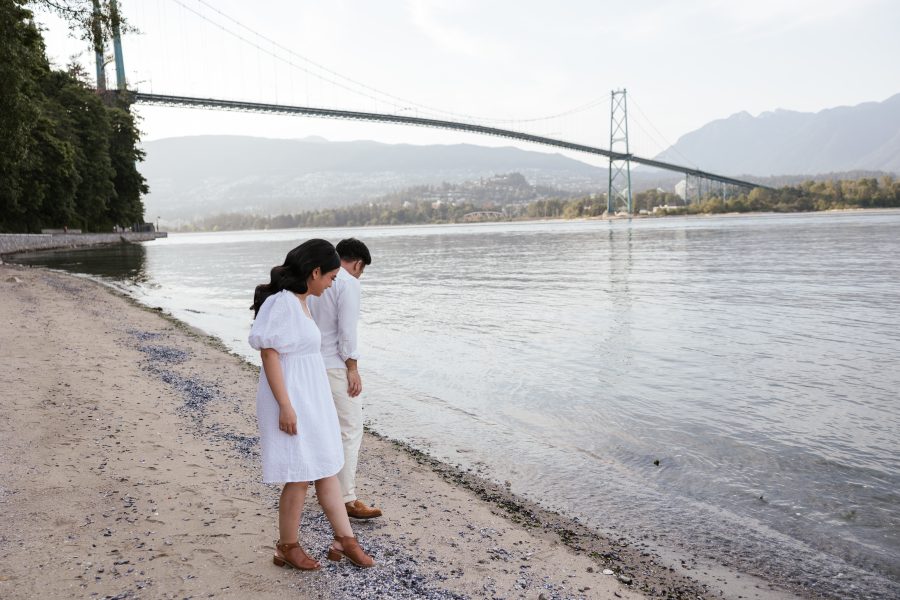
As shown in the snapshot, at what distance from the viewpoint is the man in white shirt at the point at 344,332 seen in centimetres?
373

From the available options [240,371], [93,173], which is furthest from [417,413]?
[93,173]

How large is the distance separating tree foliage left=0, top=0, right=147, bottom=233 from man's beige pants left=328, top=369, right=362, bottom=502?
15946 mm

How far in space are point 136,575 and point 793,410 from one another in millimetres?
6642

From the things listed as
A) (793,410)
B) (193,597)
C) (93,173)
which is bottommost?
(793,410)

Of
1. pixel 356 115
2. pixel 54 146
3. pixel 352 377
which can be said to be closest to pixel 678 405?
pixel 352 377

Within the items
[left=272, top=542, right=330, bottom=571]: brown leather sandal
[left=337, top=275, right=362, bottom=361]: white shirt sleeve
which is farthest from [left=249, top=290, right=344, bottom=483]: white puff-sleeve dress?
[left=337, top=275, right=362, bottom=361]: white shirt sleeve

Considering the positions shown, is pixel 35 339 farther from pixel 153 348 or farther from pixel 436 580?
pixel 436 580

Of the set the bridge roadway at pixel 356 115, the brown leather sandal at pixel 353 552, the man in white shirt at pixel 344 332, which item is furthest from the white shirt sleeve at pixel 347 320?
the bridge roadway at pixel 356 115

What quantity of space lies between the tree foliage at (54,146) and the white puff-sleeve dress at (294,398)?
16.2 metres

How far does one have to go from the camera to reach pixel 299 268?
312 centimetres

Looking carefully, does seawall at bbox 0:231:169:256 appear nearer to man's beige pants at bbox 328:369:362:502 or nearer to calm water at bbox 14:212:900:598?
calm water at bbox 14:212:900:598

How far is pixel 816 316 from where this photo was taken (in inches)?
539

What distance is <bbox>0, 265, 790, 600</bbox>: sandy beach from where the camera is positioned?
3.20 metres

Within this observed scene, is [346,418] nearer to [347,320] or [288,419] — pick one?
[347,320]
